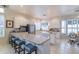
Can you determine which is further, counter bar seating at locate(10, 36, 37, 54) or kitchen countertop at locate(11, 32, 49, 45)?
kitchen countertop at locate(11, 32, 49, 45)

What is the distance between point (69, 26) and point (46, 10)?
574 millimetres

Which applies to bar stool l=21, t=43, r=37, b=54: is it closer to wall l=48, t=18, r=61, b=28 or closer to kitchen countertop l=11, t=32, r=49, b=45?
kitchen countertop l=11, t=32, r=49, b=45

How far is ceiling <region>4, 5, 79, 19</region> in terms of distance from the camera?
1856 millimetres

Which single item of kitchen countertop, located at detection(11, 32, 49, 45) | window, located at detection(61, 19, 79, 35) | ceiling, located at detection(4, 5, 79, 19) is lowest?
kitchen countertop, located at detection(11, 32, 49, 45)

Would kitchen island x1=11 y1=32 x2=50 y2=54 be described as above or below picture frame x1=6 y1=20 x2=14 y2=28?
below

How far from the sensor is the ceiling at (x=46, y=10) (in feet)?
6.09

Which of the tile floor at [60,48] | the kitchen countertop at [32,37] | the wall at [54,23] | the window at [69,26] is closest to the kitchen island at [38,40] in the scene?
the kitchen countertop at [32,37]

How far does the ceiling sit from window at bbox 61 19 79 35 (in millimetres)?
180

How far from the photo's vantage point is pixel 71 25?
196 centimetres

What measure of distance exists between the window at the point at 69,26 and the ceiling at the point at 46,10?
7.1 inches

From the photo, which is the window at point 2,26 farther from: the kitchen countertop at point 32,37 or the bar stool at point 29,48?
the bar stool at point 29,48

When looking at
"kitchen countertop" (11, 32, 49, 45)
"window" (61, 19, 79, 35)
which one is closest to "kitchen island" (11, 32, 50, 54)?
"kitchen countertop" (11, 32, 49, 45)
